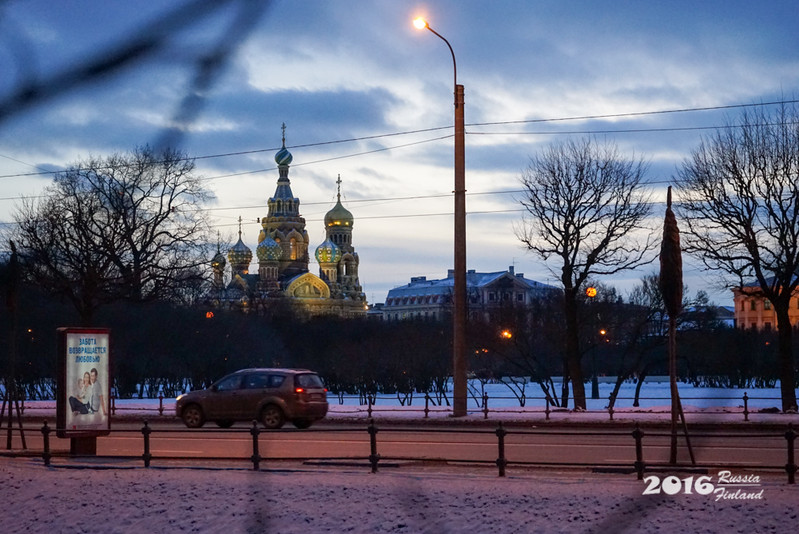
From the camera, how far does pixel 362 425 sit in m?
28.0

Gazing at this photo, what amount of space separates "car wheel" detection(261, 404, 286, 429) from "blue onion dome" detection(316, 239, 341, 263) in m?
157

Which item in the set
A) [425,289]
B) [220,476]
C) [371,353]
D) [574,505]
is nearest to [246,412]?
[220,476]

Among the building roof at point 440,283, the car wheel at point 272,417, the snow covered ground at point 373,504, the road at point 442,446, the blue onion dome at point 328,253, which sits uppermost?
the blue onion dome at point 328,253

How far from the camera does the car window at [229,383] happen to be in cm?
2797

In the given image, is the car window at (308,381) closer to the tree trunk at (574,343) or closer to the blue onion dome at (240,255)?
the tree trunk at (574,343)

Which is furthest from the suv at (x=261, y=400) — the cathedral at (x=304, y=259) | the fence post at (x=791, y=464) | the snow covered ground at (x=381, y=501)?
the cathedral at (x=304, y=259)

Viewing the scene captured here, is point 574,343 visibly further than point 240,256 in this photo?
No

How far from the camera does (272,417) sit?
2733cm

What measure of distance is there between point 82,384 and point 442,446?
6.83m

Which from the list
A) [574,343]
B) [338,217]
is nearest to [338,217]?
[338,217]

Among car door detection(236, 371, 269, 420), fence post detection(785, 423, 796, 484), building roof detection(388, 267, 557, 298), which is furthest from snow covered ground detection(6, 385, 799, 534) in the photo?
building roof detection(388, 267, 557, 298)

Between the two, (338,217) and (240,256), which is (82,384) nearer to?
(240,256)

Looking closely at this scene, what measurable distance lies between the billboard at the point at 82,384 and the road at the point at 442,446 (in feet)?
3.32

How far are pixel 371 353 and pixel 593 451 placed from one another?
46.0 meters
